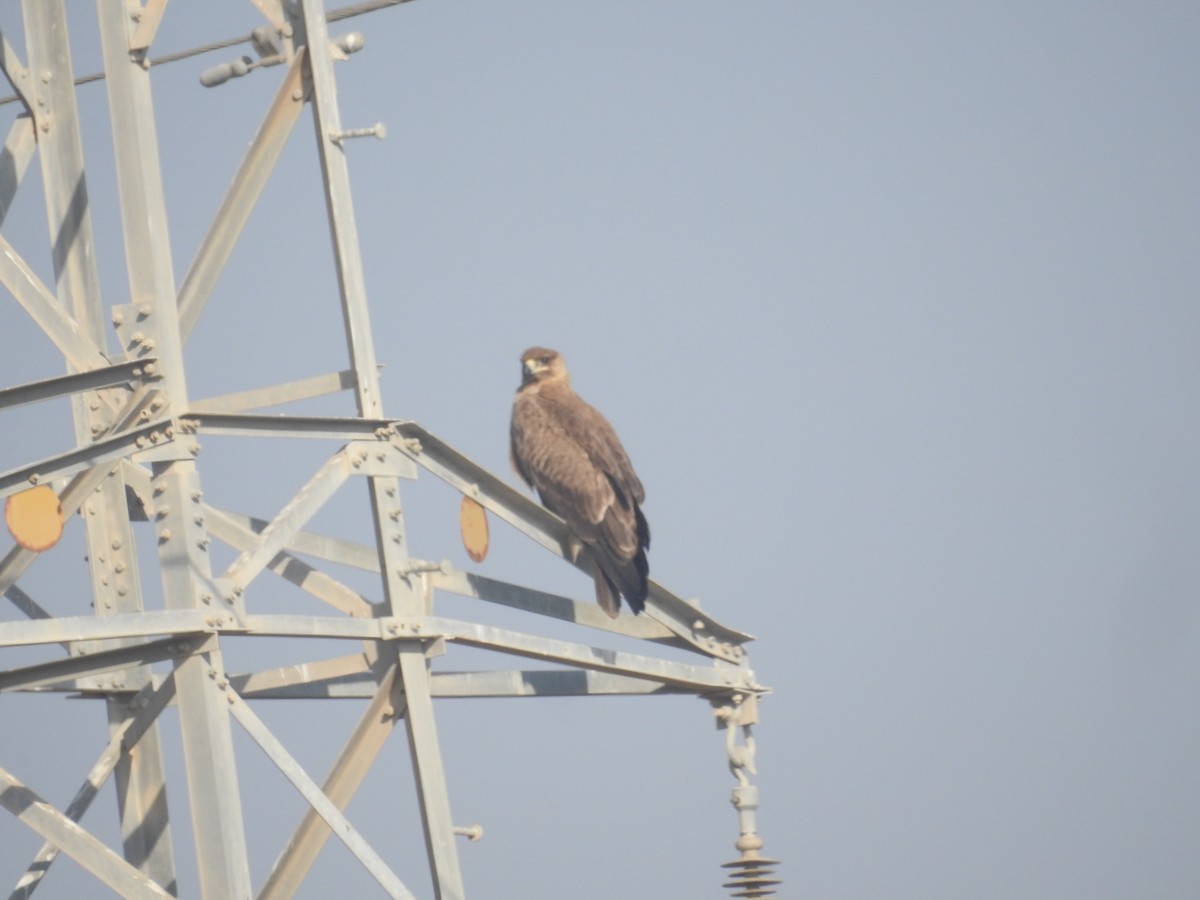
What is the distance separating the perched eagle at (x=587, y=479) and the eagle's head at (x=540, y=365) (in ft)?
0.27

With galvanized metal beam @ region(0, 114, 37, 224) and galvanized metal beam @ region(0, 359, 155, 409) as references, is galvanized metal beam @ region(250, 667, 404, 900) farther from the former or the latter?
galvanized metal beam @ region(0, 114, 37, 224)

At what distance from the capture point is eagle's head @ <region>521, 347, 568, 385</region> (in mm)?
11273

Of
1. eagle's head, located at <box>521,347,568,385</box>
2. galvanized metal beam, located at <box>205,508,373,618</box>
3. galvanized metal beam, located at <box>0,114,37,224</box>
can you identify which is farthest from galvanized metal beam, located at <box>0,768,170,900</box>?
eagle's head, located at <box>521,347,568,385</box>

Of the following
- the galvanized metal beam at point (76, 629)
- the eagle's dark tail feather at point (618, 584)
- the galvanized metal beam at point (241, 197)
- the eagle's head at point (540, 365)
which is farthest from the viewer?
the eagle's head at point (540, 365)

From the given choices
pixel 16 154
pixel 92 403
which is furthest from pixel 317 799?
pixel 16 154

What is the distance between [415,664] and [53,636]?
1.34 meters

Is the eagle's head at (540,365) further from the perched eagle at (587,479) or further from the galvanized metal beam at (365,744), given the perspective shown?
the galvanized metal beam at (365,744)

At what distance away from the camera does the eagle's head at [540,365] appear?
444 inches

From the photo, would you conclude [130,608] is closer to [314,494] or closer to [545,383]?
[314,494]

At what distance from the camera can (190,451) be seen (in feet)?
19.9

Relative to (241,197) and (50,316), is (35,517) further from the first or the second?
(241,197)

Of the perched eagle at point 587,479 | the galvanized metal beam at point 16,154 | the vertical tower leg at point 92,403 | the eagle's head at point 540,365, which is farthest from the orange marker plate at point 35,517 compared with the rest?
the eagle's head at point 540,365

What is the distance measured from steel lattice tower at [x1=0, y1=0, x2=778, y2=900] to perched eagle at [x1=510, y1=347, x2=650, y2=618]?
0.18 meters

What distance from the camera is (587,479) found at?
9367 millimetres
